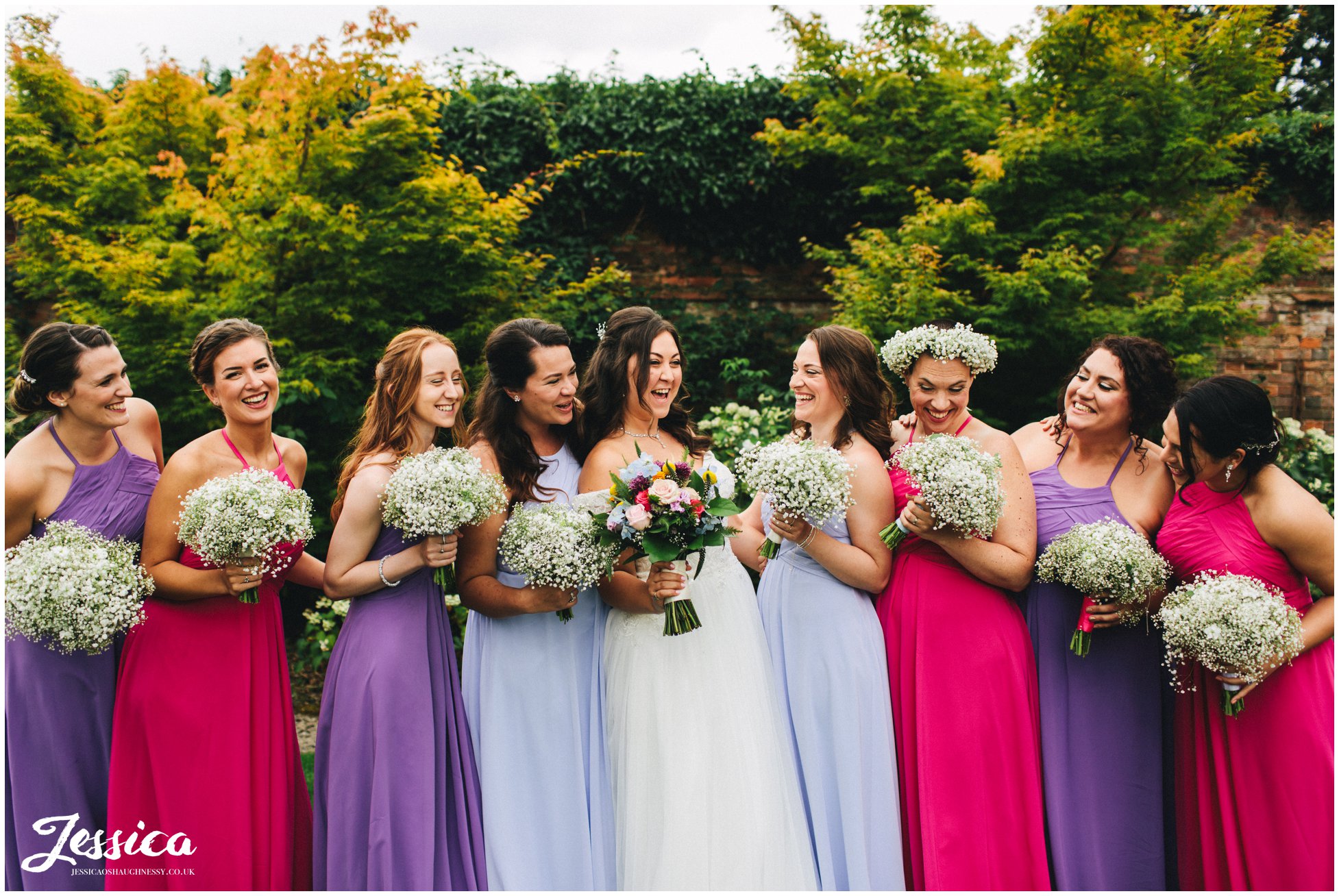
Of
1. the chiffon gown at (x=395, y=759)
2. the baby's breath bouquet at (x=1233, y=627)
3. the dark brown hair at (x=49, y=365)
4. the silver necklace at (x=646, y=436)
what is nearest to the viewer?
the baby's breath bouquet at (x=1233, y=627)

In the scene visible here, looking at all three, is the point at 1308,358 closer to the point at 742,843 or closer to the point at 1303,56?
the point at 1303,56

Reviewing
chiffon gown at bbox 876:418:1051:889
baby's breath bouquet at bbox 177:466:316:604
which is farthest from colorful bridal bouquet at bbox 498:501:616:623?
chiffon gown at bbox 876:418:1051:889

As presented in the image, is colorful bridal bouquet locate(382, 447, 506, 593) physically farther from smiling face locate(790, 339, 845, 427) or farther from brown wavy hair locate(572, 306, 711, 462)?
smiling face locate(790, 339, 845, 427)

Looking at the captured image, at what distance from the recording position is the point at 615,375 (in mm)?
4406

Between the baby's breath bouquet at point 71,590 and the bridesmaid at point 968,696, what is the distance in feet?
12.3

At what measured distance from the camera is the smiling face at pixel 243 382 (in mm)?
4098

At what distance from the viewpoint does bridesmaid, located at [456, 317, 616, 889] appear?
3957 millimetres

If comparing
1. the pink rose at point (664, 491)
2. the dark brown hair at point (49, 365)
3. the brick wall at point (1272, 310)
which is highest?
the brick wall at point (1272, 310)

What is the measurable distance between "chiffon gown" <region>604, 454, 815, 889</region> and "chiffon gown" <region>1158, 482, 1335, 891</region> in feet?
6.46

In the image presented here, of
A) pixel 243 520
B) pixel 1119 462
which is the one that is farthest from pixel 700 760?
pixel 1119 462

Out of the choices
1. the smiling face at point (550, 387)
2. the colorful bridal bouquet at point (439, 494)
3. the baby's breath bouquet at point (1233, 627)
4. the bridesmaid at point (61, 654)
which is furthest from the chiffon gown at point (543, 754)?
the baby's breath bouquet at point (1233, 627)

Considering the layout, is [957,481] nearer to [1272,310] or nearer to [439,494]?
[439,494]

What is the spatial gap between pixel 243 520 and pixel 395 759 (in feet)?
4.29

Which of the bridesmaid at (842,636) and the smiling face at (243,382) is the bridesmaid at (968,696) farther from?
the smiling face at (243,382)
